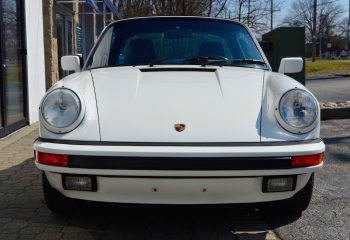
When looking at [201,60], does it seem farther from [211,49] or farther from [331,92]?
[331,92]

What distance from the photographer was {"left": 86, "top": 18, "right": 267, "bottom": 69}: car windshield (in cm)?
405

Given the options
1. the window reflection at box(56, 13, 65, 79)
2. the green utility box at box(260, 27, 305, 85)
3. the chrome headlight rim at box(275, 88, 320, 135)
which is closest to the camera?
the chrome headlight rim at box(275, 88, 320, 135)

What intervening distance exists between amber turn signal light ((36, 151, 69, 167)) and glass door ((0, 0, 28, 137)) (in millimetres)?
4247

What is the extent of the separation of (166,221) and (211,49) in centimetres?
155

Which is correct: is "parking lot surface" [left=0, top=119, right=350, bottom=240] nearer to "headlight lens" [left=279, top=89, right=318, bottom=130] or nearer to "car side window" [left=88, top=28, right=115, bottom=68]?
"headlight lens" [left=279, top=89, right=318, bottom=130]

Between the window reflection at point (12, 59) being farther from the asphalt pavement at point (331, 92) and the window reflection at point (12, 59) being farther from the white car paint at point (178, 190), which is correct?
the asphalt pavement at point (331, 92)

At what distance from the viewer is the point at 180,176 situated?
2.86 metres

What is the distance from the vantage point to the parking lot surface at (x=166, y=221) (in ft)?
10.8

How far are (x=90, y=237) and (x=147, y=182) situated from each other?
67 centimetres

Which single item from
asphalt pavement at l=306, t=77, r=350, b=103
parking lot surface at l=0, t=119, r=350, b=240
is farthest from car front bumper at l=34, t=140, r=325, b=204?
asphalt pavement at l=306, t=77, r=350, b=103

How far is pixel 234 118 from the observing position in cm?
306

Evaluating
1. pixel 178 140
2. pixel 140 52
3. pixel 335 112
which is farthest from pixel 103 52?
pixel 335 112

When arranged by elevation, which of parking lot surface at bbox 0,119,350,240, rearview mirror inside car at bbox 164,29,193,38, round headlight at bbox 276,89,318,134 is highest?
rearview mirror inside car at bbox 164,29,193,38

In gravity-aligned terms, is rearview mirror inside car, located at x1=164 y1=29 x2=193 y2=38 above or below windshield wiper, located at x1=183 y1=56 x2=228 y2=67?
above
